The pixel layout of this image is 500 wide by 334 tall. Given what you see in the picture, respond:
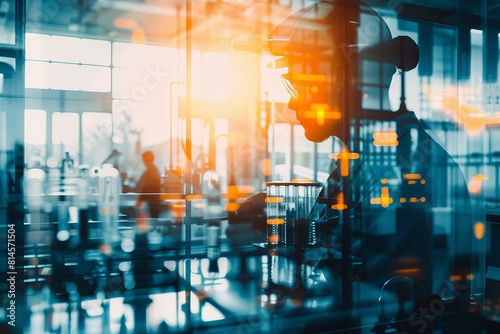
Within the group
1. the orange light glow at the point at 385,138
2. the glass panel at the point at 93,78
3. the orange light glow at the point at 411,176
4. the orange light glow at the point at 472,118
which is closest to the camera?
the orange light glow at the point at 411,176

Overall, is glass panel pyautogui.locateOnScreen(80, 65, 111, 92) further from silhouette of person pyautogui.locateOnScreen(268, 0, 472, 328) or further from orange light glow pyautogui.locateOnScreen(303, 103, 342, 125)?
orange light glow pyautogui.locateOnScreen(303, 103, 342, 125)

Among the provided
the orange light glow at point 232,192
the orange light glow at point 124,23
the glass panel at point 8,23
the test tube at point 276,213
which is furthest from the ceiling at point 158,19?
the test tube at point 276,213

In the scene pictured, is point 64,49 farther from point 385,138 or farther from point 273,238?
point 385,138

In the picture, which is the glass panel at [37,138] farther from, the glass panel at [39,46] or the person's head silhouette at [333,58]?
the person's head silhouette at [333,58]

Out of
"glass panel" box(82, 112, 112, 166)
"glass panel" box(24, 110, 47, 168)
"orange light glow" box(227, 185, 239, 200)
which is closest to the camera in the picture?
"glass panel" box(24, 110, 47, 168)

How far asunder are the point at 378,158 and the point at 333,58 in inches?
29.7

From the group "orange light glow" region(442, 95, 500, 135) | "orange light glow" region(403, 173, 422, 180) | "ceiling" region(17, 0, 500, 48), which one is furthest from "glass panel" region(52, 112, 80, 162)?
"orange light glow" region(442, 95, 500, 135)

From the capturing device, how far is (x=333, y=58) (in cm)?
265

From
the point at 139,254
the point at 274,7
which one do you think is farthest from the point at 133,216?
the point at 274,7

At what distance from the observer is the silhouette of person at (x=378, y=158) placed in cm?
Answer: 246

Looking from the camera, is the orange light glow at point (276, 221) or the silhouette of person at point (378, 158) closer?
the silhouette of person at point (378, 158)

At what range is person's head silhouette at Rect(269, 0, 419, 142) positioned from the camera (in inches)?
104

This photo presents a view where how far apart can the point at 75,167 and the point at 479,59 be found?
13.2ft

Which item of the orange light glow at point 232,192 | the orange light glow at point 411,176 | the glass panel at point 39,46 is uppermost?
the glass panel at point 39,46
